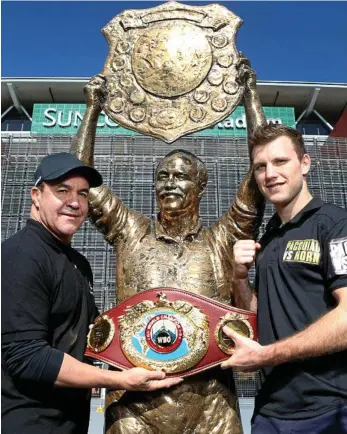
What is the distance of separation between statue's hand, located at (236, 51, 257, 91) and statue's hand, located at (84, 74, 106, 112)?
2.31ft

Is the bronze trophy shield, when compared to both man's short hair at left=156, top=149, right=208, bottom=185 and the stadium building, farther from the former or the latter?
the stadium building

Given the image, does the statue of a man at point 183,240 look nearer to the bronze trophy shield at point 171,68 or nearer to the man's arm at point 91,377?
the bronze trophy shield at point 171,68

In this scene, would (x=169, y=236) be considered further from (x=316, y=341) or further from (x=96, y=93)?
(x=316, y=341)

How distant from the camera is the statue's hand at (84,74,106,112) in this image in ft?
8.23

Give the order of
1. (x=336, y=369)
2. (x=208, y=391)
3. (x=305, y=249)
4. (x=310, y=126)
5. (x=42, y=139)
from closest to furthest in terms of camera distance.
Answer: (x=336, y=369), (x=305, y=249), (x=208, y=391), (x=42, y=139), (x=310, y=126)

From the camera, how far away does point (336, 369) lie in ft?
4.95

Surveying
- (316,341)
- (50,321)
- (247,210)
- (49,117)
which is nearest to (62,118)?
(49,117)

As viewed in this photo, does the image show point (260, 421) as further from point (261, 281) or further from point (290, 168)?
point (290, 168)

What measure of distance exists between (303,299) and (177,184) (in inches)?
38.0

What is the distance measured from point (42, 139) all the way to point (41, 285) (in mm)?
10738

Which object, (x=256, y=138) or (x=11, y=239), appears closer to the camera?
(x=11, y=239)

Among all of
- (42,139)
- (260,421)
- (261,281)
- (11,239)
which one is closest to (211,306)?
(261,281)

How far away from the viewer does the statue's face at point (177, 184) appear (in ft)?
7.68

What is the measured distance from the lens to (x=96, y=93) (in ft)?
8.26
